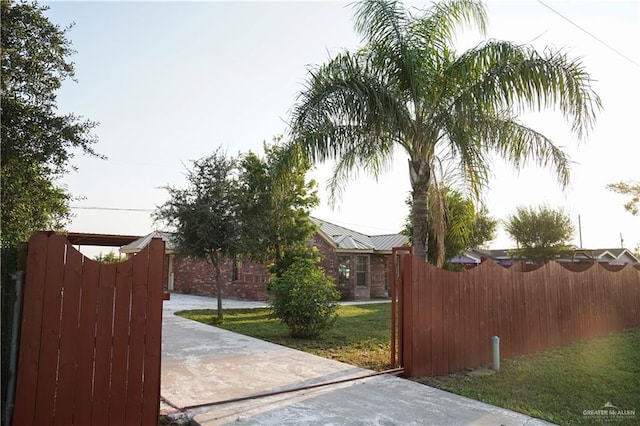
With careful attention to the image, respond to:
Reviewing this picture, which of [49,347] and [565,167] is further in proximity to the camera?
[565,167]

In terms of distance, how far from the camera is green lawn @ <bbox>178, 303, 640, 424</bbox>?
5.19 m

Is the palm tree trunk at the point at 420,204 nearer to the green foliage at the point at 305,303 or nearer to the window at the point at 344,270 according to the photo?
the green foliage at the point at 305,303

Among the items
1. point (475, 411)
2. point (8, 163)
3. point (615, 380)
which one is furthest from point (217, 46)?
point (615, 380)

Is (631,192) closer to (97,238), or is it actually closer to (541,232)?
(541,232)

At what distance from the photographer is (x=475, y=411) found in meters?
4.77

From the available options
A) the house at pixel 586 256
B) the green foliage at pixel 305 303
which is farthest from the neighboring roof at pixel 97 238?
the house at pixel 586 256

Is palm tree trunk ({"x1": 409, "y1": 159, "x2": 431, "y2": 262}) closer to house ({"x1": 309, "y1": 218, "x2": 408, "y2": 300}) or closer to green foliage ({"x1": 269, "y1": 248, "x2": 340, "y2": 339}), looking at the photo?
green foliage ({"x1": 269, "y1": 248, "x2": 340, "y2": 339})

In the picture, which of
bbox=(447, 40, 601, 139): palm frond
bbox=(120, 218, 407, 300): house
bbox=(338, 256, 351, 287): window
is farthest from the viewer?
bbox=(338, 256, 351, 287): window

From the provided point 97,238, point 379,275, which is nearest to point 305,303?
point 97,238

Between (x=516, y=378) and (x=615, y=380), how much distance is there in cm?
141

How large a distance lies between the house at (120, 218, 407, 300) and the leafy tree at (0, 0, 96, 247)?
42.6ft

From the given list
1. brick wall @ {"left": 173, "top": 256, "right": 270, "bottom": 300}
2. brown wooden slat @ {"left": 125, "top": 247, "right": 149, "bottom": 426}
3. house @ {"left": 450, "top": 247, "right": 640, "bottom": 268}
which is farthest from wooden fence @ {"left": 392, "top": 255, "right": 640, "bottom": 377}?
house @ {"left": 450, "top": 247, "right": 640, "bottom": 268}

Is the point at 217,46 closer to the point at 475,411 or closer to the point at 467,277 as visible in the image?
the point at 467,277

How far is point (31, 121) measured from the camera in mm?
7062
